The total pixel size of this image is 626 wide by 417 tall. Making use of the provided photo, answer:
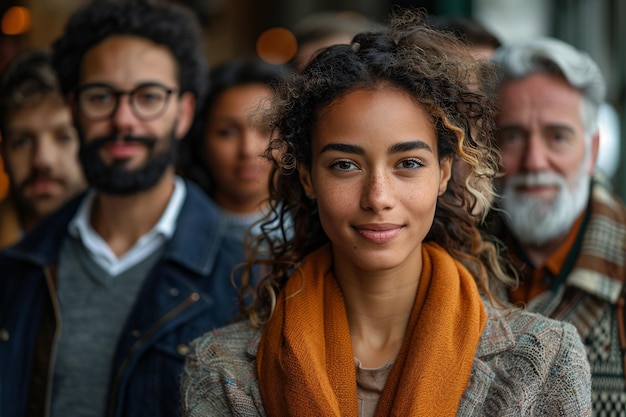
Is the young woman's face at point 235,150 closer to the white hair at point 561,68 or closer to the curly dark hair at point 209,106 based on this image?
the curly dark hair at point 209,106

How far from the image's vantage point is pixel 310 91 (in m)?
2.54

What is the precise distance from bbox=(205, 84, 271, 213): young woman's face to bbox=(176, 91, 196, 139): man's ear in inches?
17.1

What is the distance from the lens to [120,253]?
11.9 ft

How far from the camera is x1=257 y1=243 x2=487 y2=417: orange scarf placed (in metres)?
2.34

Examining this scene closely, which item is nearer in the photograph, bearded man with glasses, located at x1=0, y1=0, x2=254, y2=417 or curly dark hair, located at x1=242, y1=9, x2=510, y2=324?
curly dark hair, located at x1=242, y1=9, x2=510, y2=324

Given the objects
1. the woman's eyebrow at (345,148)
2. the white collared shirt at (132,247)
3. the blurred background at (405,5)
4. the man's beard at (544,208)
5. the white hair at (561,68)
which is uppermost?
the blurred background at (405,5)

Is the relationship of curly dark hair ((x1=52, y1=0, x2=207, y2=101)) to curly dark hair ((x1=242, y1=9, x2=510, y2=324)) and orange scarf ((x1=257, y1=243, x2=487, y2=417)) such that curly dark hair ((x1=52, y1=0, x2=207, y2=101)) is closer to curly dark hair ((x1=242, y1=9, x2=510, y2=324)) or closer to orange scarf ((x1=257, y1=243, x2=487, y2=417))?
curly dark hair ((x1=242, y1=9, x2=510, y2=324))

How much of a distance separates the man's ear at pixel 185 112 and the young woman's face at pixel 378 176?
4.99ft

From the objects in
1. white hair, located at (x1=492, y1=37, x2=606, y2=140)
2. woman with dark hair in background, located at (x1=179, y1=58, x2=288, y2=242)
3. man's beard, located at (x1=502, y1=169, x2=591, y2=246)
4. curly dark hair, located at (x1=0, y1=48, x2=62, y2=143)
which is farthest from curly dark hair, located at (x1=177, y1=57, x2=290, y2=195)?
man's beard, located at (x1=502, y1=169, x2=591, y2=246)

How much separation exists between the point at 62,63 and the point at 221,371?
1.91 meters

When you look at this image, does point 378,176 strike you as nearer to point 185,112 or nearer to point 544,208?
point 544,208

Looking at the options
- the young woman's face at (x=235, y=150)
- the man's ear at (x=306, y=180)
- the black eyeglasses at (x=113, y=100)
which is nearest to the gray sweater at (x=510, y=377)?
the man's ear at (x=306, y=180)

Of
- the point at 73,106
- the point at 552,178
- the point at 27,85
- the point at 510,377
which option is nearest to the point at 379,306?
the point at 510,377

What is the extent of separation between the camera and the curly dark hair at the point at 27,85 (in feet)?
13.8
